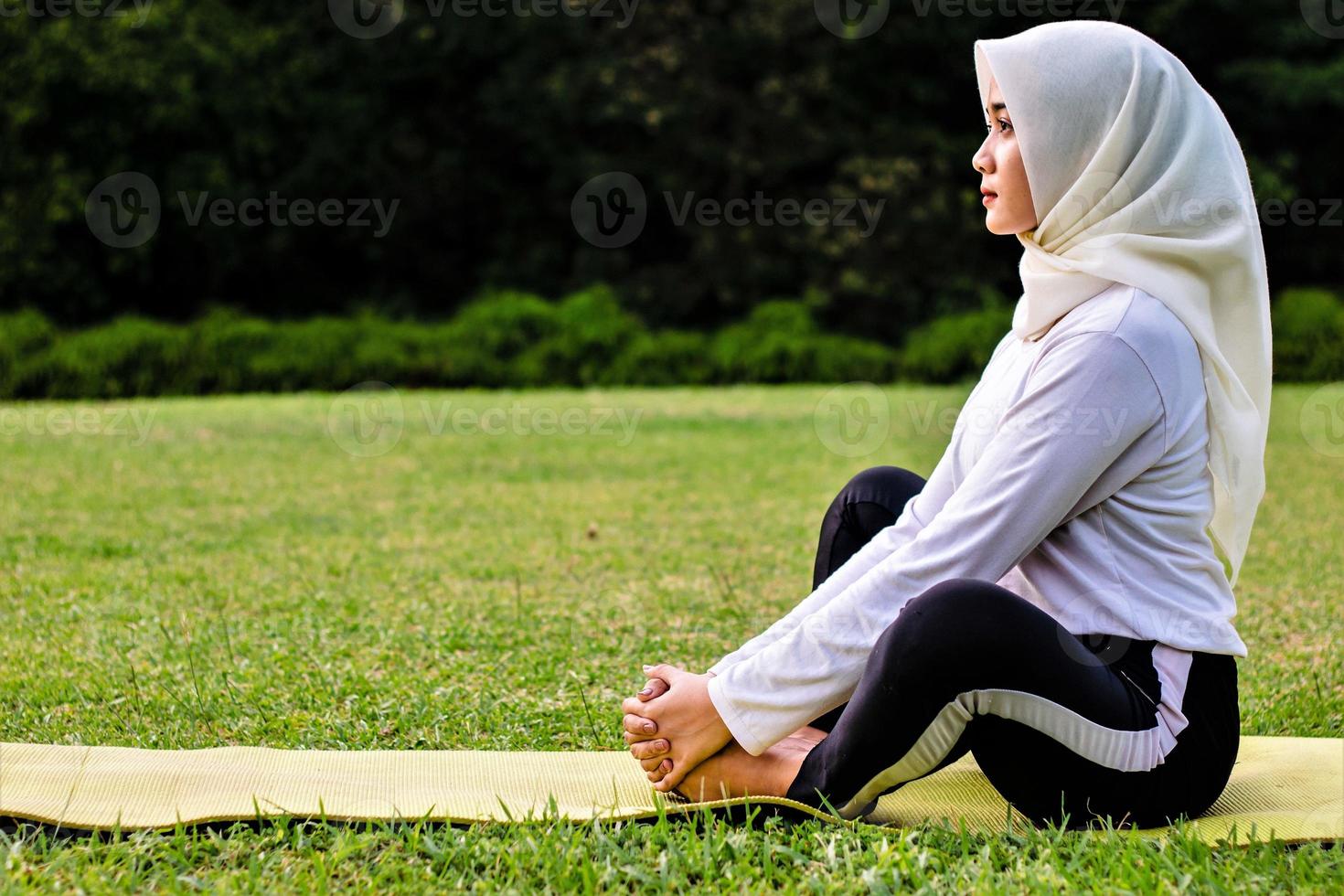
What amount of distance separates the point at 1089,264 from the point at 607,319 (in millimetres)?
14683

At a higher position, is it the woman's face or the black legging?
the woman's face

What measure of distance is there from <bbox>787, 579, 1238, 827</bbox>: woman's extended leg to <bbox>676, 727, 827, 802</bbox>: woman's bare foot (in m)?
0.03

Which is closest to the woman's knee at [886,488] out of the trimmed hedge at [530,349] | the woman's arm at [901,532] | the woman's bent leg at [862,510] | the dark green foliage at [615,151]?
the woman's bent leg at [862,510]

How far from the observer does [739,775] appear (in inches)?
90.4

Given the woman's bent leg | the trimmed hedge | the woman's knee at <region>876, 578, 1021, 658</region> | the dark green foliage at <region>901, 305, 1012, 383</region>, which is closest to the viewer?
the woman's knee at <region>876, 578, 1021, 658</region>

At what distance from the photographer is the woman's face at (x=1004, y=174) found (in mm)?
2254

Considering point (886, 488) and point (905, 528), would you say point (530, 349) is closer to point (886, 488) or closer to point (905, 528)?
point (886, 488)

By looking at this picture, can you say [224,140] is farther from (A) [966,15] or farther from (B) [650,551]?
(B) [650,551]

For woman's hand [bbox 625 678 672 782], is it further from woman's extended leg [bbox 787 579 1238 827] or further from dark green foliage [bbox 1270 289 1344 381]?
dark green foliage [bbox 1270 289 1344 381]

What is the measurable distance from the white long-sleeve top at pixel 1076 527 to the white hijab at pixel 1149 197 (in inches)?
2.0

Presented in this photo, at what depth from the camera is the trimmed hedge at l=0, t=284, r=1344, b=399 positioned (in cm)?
1480

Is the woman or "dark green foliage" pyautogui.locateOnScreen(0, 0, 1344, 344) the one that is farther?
"dark green foliage" pyautogui.locateOnScreen(0, 0, 1344, 344)

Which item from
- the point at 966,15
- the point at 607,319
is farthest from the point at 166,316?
the point at 966,15

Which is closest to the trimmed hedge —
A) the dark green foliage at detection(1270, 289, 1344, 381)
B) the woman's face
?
the dark green foliage at detection(1270, 289, 1344, 381)
